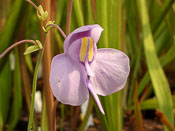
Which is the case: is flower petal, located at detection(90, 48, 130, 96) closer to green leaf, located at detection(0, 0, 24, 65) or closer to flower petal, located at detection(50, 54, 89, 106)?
flower petal, located at detection(50, 54, 89, 106)

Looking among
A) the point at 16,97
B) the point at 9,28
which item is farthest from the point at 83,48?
the point at 16,97

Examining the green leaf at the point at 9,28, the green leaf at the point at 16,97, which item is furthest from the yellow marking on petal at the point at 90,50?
the green leaf at the point at 16,97

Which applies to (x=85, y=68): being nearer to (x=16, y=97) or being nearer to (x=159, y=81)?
(x=159, y=81)

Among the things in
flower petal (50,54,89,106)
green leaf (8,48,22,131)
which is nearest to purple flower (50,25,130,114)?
flower petal (50,54,89,106)

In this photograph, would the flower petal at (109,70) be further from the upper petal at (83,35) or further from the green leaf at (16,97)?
the green leaf at (16,97)

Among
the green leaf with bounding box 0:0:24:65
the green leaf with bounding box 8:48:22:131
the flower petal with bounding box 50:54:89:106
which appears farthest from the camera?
the green leaf with bounding box 8:48:22:131

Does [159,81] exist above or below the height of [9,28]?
below

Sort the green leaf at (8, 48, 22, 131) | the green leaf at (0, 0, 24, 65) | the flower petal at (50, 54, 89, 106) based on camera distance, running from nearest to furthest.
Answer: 1. the flower petal at (50, 54, 89, 106)
2. the green leaf at (0, 0, 24, 65)
3. the green leaf at (8, 48, 22, 131)

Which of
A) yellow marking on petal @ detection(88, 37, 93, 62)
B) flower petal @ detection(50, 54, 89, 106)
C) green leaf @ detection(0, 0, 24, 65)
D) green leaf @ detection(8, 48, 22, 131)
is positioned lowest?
green leaf @ detection(8, 48, 22, 131)
